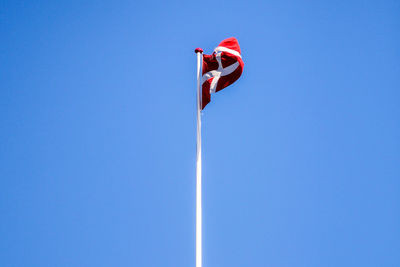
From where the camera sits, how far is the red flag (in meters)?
7.75

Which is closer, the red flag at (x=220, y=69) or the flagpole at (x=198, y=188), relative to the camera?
the flagpole at (x=198, y=188)

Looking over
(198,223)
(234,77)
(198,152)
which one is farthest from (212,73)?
(198,223)

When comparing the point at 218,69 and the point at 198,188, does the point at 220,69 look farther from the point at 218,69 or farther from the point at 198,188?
the point at 198,188

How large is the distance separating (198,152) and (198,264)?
250 centimetres

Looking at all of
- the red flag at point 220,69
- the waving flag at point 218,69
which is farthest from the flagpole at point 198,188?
the red flag at point 220,69

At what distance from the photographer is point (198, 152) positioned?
7.20m

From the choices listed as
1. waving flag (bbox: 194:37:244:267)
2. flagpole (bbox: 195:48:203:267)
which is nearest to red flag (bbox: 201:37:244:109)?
waving flag (bbox: 194:37:244:267)

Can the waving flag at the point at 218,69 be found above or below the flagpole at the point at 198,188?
above

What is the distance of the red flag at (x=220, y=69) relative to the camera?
25.4 feet

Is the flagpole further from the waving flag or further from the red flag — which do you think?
the red flag

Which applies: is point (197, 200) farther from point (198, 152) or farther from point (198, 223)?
point (198, 152)

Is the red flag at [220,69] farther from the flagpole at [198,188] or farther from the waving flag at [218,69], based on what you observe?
the flagpole at [198,188]

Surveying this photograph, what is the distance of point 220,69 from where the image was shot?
7828mm

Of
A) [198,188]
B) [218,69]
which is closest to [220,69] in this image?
[218,69]
